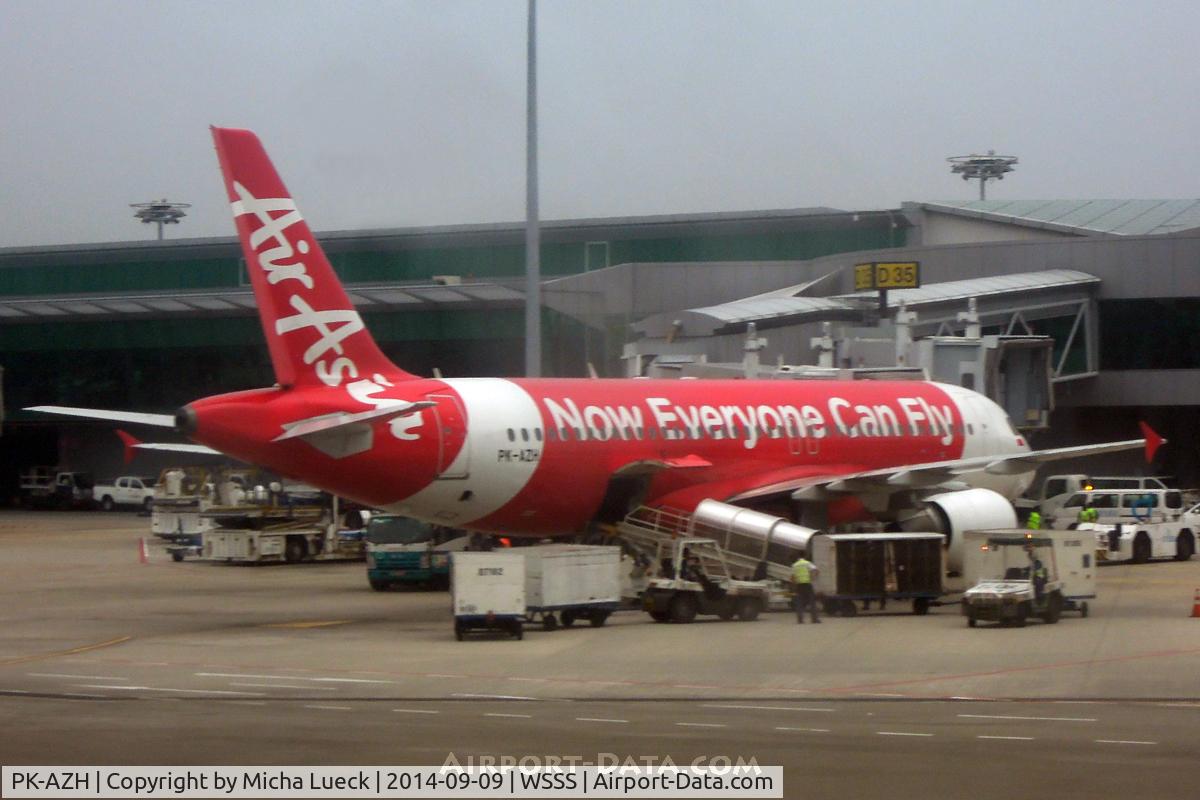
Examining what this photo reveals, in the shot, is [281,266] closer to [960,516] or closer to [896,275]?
[960,516]

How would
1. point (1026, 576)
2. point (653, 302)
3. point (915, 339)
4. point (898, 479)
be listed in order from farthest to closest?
point (653, 302)
point (915, 339)
point (898, 479)
point (1026, 576)

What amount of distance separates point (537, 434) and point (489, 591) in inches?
217

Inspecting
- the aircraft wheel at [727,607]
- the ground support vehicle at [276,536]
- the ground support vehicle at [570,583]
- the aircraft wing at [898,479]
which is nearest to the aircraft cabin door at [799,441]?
the aircraft wing at [898,479]

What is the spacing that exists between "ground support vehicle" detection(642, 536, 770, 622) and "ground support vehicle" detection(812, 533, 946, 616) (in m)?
1.31

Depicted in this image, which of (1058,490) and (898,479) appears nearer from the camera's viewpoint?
(898,479)

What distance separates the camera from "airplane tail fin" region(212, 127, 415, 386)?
96.5 feet

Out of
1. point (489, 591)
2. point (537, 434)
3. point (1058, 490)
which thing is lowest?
point (489, 591)

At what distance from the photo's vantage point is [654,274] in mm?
63031

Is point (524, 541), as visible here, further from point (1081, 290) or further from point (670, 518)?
point (1081, 290)

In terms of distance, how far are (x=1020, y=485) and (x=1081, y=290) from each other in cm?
2042

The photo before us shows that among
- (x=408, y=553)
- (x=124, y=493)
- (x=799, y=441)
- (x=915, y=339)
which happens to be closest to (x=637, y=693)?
(x=799, y=441)

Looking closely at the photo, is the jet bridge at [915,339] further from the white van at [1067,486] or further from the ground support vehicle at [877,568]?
the ground support vehicle at [877,568]

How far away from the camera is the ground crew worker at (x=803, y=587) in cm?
2964

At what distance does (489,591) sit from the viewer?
27547 mm
